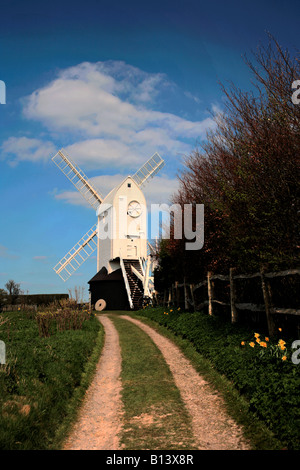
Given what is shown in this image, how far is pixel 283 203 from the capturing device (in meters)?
8.48

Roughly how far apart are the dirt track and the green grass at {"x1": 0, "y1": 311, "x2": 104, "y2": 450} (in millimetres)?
308

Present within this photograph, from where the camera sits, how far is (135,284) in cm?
3338

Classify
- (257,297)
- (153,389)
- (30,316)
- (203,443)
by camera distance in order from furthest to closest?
(30,316), (257,297), (153,389), (203,443)

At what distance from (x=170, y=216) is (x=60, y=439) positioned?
1411 centimetres

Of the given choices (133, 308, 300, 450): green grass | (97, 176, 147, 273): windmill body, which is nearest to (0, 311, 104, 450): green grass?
(133, 308, 300, 450): green grass

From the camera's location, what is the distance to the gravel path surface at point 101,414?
621 centimetres

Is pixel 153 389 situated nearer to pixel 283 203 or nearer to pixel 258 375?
pixel 258 375

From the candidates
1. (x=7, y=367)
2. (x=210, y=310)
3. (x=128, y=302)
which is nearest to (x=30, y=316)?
(x=128, y=302)

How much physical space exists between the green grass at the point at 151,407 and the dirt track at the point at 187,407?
0.56 ft

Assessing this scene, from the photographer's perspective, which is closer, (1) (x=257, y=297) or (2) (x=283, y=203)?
(2) (x=283, y=203)

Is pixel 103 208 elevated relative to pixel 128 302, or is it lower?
elevated

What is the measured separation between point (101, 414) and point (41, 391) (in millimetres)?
1277

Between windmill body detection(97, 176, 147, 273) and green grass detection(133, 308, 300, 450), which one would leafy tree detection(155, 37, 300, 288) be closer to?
green grass detection(133, 308, 300, 450)
